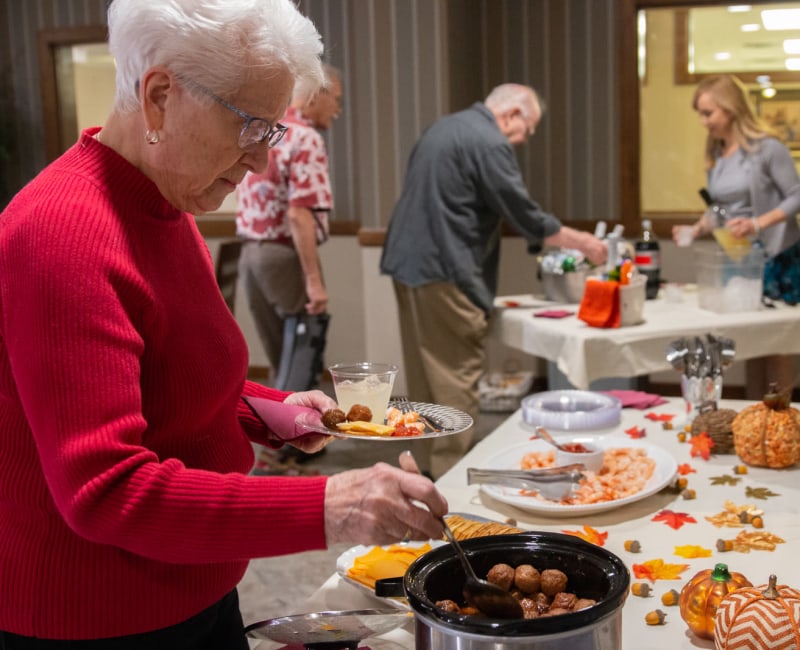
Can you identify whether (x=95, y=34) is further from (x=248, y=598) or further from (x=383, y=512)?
(x=383, y=512)

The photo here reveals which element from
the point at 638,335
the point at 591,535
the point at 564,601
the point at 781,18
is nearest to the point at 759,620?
the point at 564,601

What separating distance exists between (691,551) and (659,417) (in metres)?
0.76

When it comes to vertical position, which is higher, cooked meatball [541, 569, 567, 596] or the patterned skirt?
cooked meatball [541, 569, 567, 596]

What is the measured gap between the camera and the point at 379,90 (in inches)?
191

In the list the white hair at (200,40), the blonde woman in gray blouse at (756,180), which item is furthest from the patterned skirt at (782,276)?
the white hair at (200,40)

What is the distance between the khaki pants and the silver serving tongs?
223 cm

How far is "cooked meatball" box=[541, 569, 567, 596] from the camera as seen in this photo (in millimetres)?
1012

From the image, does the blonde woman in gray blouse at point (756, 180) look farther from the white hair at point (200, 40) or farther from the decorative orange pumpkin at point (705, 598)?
the white hair at point (200, 40)

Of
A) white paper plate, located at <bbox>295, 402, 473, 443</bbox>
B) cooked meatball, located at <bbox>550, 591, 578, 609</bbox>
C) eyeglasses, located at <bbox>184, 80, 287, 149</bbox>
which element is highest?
eyeglasses, located at <bbox>184, 80, 287, 149</bbox>

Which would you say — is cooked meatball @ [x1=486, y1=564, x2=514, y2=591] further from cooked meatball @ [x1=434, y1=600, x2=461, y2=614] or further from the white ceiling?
the white ceiling

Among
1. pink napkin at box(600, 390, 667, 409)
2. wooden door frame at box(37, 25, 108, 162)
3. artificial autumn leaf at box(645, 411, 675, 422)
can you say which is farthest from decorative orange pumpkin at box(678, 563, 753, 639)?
wooden door frame at box(37, 25, 108, 162)

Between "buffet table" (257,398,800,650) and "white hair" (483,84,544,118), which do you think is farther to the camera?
"white hair" (483,84,544,118)

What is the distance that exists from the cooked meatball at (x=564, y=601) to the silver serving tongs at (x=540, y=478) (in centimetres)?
55

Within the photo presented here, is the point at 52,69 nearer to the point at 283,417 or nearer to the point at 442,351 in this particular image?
the point at 442,351
